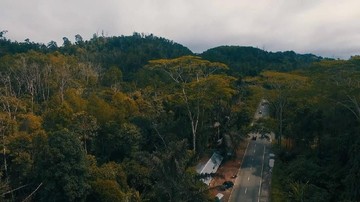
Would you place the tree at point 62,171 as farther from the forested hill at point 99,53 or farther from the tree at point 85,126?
the forested hill at point 99,53

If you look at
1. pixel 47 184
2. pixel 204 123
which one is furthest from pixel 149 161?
pixel 204 123

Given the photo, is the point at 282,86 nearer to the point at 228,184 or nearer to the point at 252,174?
the point at 252,174

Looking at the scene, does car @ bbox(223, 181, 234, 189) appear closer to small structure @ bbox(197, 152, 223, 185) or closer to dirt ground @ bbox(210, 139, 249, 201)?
dirt ground @ bbox(210, 139, 249, 201)

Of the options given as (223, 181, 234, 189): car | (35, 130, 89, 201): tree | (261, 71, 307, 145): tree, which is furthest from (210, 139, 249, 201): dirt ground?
(35, 130, 89, 201): tree

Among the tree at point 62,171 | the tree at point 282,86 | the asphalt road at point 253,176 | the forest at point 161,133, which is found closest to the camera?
the tree at point 62,171

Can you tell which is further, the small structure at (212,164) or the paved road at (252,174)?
the small structure at (212,164)

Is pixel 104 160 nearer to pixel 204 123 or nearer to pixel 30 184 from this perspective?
pixel 30 184

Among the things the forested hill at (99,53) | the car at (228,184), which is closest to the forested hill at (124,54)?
the forested hill at (99,53)
